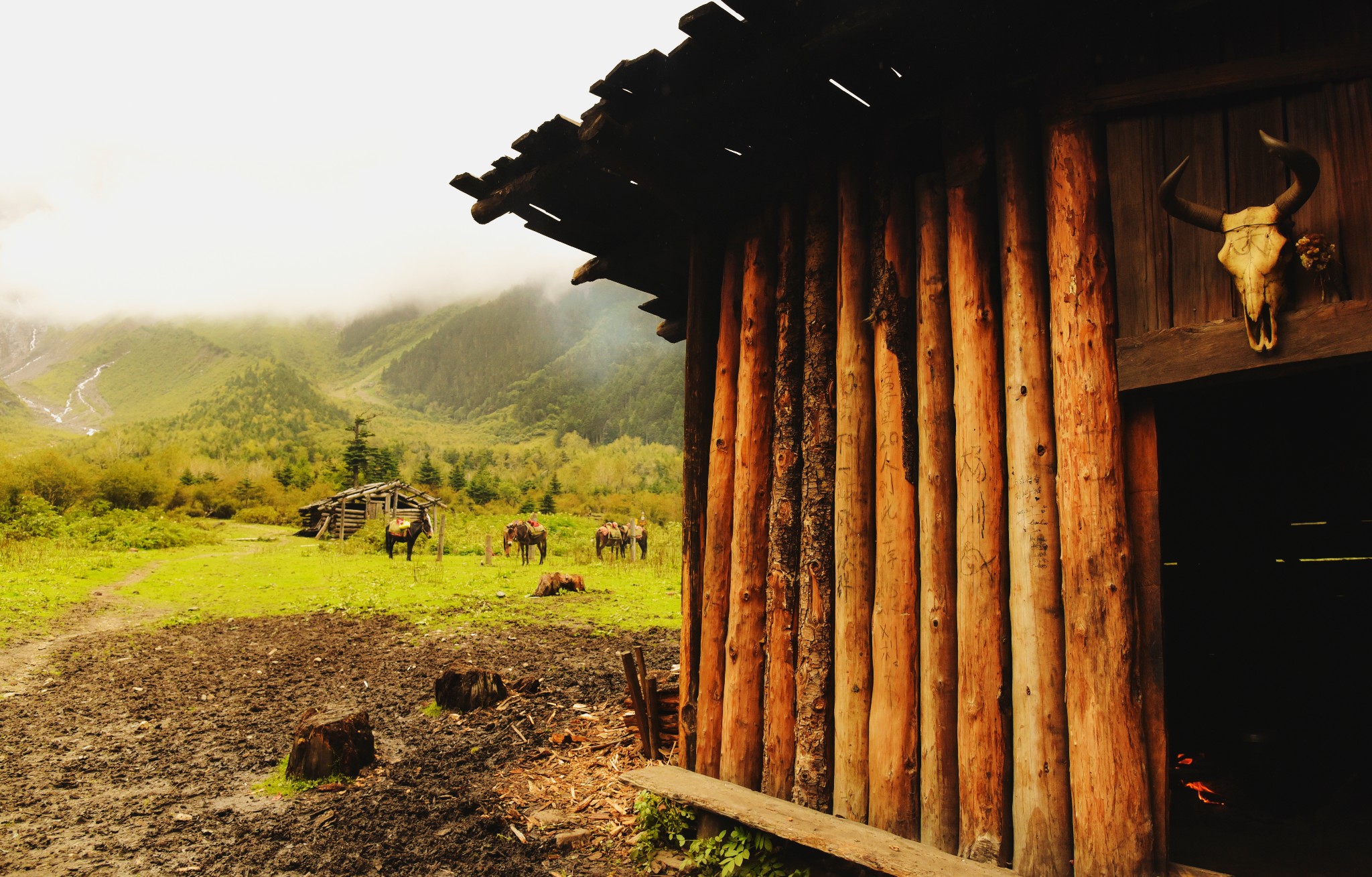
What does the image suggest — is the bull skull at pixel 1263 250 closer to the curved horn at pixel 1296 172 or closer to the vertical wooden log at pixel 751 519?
the curved horn at pixel 1296 172

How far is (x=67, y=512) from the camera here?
3209 cm

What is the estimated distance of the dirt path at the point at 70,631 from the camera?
8.73 m

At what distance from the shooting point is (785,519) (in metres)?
3.82

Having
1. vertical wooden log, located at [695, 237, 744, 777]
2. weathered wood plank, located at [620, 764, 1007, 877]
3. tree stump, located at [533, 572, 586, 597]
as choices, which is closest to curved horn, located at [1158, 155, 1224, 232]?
vertical wooden log, located at [695, 237, 744, 777]

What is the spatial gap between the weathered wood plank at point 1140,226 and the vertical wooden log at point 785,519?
5.22 feet

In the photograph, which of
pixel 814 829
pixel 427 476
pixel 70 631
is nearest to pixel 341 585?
pixel 70 631

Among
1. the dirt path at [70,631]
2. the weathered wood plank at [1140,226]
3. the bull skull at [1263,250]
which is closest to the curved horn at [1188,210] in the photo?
the bull skull at [1263,250]

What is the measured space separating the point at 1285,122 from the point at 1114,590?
5.95 feet

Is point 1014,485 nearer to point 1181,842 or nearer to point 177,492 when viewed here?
point 1181,842

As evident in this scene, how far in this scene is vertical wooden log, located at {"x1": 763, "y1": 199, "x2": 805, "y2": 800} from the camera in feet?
12.1

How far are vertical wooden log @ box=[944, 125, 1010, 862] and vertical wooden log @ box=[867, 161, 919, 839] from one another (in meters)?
0.23

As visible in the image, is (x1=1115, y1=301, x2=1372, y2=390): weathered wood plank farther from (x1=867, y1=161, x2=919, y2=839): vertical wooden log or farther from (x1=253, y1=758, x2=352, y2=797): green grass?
(x1=253, y1=758, x2=352, y2=797): green grass

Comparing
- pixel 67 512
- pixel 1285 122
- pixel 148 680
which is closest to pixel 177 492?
pixel 67 512

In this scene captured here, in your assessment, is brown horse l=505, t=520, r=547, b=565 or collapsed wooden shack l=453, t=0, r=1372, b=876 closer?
collapsed wooden shack l=453, t=0, r=1372, b=876
